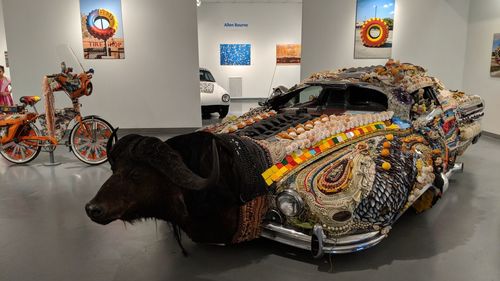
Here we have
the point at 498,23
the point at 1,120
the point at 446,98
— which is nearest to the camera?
the point at 446,98

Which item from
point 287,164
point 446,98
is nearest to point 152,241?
point 287,164

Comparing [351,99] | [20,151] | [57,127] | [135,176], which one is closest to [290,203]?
[135,176]

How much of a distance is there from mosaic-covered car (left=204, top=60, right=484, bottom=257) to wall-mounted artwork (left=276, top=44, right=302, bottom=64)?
32.8 feet

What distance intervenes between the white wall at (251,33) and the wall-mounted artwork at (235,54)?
0.47ft

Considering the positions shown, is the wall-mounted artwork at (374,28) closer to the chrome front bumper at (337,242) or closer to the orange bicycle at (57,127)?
the orange bicycle at (57,127)

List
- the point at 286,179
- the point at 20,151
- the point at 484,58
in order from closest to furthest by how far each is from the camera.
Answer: the point at 286,179 → the point at 20,151 → the point at 484,58

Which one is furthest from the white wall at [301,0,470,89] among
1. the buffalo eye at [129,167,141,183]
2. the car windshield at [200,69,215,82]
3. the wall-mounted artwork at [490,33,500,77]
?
the buffalo eye at [129,167,141,183]

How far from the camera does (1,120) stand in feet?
17.0

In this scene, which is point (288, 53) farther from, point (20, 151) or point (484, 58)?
point (20, 151)

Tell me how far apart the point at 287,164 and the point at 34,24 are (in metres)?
6.60

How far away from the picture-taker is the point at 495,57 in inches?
270

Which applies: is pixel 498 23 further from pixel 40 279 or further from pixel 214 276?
pixel 40 279

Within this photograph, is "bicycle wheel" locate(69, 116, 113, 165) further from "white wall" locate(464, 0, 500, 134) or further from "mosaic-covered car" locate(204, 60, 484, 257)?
"white wall" locate(464, 0, 500, 134)

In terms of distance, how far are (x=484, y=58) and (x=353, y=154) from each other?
19.6 ft
